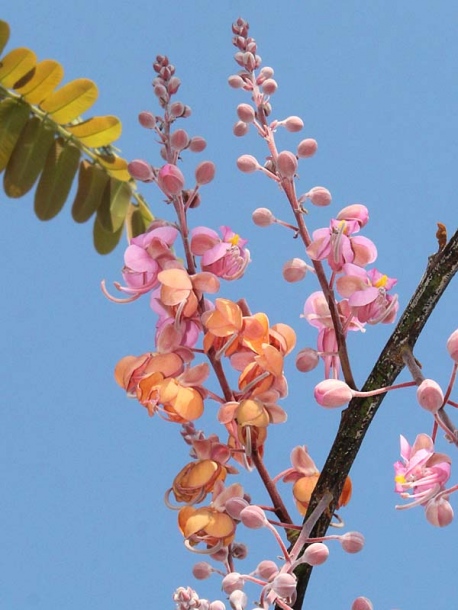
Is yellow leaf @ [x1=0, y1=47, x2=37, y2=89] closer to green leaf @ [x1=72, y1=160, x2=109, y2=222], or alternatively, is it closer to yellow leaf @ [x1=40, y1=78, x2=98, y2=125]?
yellow leaf @ [x1=40, y1=78, x2=98, y2=125]

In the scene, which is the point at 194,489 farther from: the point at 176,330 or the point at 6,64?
the point at 6,64

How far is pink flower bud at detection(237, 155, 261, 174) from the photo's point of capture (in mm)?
904

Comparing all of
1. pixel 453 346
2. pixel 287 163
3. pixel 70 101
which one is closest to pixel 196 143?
pixel 287 163

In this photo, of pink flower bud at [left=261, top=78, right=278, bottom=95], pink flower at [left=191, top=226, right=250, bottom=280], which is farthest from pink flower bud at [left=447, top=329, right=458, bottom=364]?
pink flower bud at [left=261, top=78, right=278, bottom=95]

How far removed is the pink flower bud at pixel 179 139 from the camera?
948 mm

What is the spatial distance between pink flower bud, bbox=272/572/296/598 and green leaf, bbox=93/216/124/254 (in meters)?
1.22

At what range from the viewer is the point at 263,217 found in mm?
894

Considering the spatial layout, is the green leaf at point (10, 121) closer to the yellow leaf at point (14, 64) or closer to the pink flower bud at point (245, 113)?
the yellow leaf at point (14, 64)

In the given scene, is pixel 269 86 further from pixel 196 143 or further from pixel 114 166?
pixel 114 166

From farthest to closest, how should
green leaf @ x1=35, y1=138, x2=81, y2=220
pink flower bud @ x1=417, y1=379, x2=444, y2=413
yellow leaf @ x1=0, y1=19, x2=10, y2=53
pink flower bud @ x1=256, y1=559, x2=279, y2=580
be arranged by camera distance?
1. green leaf @ x1=35, y1=138, x2=81, y2=220
2. yellow leaf @ x1=0, y1=19, x2=10, y2=53
3. pink flower bud @ x1=256, y1=559, x2=279, y2=580
4. pink flower bud @ x1=417, y1=379, x2=444, y2=413

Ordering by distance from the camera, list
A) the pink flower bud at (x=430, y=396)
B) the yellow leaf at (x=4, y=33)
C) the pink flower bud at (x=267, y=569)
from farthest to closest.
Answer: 1. the yellow leaf at (x=4, y=33)
2. the pink flower bud at (x=267, y=569)
3. the pink flower bud at (x=430, y=396)

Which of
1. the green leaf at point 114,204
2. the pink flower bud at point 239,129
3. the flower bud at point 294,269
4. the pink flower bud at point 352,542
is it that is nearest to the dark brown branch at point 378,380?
the pink flower bud at point 352,542

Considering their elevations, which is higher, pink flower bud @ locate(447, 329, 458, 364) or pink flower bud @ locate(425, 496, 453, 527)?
pink flower bud @ locate(447, 329, 458, 364)

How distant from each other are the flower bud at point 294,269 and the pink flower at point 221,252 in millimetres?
80
